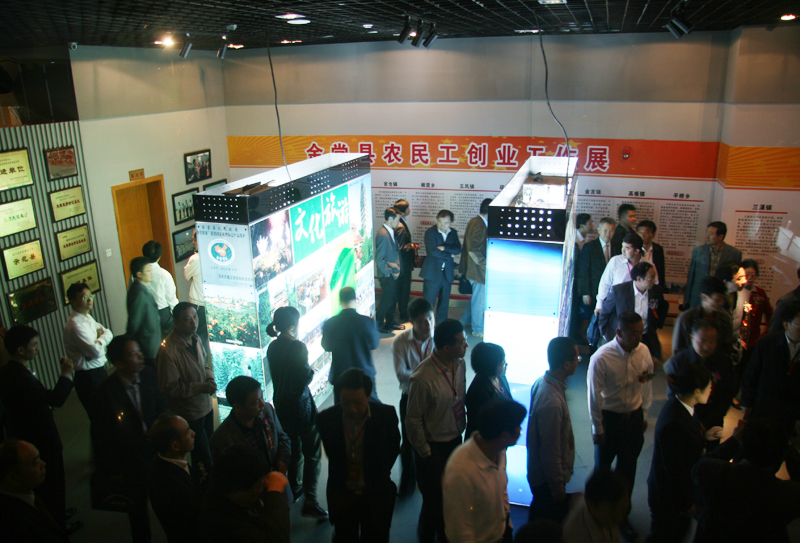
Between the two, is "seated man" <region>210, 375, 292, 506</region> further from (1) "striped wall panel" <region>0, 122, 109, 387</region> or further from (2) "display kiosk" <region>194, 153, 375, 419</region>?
(1) "striped wall panel" <region>0, 122, 109, 387</region>

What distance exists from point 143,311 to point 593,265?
14.9 ft

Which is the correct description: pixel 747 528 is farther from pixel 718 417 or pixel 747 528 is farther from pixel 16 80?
pixel 16 80

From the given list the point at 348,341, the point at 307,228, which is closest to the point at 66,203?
the point at 307,228

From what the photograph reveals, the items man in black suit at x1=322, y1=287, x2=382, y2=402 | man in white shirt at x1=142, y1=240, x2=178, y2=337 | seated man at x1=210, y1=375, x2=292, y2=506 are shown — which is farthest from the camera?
man in white shirt at x1=142, y1=240, x2=178, y2=337

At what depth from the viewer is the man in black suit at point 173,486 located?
2.68 m

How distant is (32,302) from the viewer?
553 cm

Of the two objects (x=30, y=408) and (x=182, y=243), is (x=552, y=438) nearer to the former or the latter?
(x=30, y=408)

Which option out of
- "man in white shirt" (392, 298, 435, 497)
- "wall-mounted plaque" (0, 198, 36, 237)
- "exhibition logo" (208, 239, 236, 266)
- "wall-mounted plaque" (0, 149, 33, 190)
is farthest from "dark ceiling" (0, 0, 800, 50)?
"man in white shirt" (392, 298, 435, 497)

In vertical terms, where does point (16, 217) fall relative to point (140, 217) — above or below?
above

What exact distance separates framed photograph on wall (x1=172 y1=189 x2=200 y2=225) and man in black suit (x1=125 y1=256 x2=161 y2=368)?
2502mm

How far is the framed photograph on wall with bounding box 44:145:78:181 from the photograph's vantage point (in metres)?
5.68

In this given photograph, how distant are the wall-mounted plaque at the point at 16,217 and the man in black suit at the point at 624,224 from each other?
244 inches

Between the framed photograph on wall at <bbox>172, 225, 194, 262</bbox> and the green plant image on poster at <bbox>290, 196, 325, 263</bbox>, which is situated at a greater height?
the green plant image on poster at <bbox>290, 196, 325, 263</bbox>

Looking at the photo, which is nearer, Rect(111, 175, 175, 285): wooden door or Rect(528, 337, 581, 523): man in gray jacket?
Rect(528, 337, 581, 523): man in gray jacket
